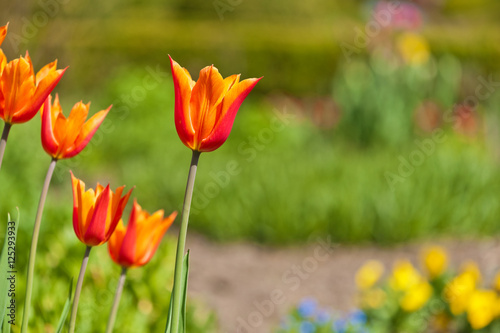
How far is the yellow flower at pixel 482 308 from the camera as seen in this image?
2852 mm

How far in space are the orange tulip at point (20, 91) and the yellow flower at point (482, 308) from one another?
7.43ft

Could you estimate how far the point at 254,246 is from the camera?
488 cm

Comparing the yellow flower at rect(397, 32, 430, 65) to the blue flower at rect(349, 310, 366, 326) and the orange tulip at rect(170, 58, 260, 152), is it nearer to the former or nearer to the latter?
the blue flower at rect(349, 310, 366, 326)

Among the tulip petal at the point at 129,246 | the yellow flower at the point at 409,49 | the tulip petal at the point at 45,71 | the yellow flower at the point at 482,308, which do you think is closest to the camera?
the tulip petal at the point at 45,71

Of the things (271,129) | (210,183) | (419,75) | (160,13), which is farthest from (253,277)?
(160,13)

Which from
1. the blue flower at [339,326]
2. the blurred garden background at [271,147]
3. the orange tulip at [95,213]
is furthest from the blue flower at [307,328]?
the orange tulip at [95,213]

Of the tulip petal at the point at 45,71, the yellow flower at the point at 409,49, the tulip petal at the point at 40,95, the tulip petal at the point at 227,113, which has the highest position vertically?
the yellow flower at the point at 409,49

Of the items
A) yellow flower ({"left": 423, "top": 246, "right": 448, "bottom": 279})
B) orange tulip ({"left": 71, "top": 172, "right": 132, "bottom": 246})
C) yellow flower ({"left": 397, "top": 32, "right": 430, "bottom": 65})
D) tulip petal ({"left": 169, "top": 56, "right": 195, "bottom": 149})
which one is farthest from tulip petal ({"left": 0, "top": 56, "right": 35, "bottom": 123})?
yellow flower ({"left": 397, "top": 32, "right": 430, "bottom": 65})

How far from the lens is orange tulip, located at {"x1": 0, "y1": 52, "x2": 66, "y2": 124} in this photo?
117cm

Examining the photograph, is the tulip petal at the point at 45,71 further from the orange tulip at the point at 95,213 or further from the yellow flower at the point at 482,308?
the yellow flower at the point at 482,308

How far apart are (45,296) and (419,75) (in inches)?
216

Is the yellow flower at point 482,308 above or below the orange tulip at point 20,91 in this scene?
below

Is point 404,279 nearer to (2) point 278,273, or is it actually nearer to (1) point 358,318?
(1) point 358,318

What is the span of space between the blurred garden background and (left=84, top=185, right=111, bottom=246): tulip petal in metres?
0.94
